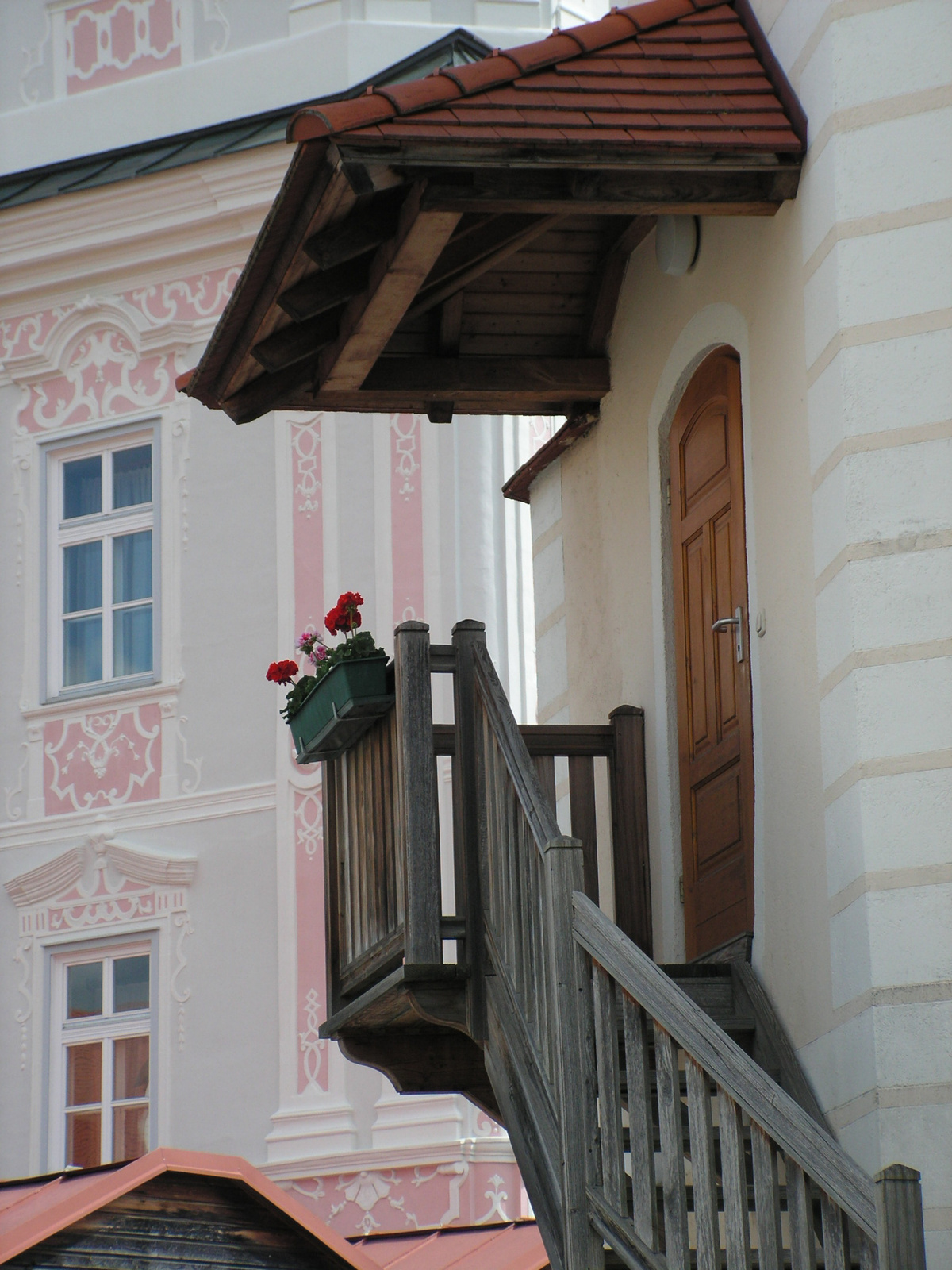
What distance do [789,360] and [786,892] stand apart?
1.77m

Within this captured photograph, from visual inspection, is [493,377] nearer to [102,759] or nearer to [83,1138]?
[102,759]

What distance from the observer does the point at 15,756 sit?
1577 centimetres

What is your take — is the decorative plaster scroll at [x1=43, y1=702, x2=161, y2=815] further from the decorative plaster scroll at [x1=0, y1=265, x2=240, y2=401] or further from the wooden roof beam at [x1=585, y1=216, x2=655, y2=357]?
the wooden roof beam at [x1=585, y1=216, x2=655, y2=357]

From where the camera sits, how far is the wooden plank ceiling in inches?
250

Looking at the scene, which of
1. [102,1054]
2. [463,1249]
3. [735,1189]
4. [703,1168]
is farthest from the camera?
[102,1054]

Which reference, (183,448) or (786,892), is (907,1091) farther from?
(183,448)

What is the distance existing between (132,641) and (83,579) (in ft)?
2.42

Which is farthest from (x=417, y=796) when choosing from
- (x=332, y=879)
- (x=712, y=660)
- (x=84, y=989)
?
(x=84, y=989)

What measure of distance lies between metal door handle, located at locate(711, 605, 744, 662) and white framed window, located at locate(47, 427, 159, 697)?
8.85 metres

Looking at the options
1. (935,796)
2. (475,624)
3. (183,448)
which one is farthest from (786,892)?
(183,448)

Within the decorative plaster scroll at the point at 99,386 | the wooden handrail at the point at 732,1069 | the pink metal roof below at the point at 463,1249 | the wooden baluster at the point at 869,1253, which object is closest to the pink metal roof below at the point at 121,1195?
the pink metal roof below at the point at 463,1249

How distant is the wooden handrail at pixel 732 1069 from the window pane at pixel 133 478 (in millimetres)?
11155

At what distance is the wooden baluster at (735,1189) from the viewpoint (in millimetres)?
4852

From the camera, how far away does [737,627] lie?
7449 mm
